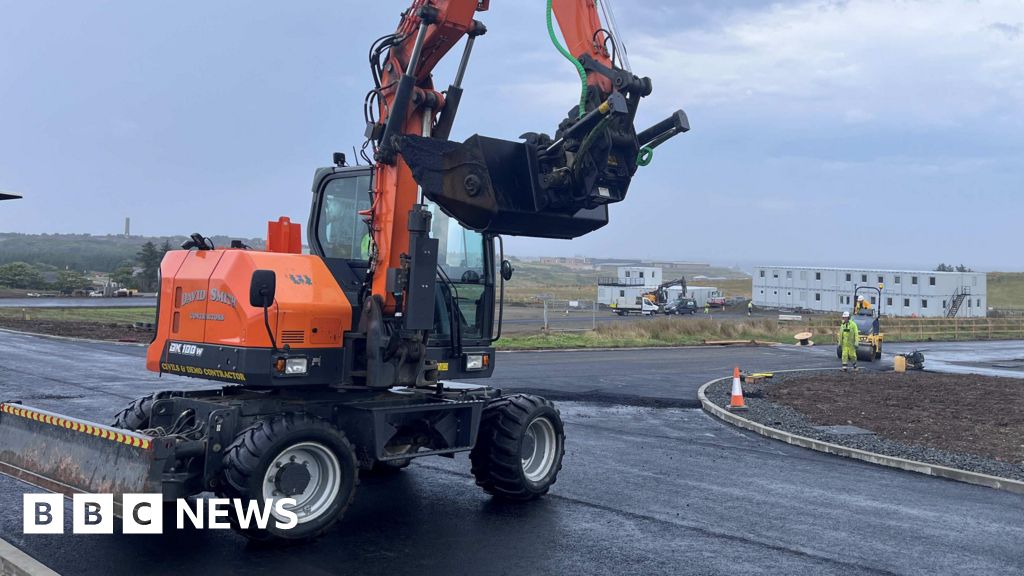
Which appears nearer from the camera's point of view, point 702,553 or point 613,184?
point 702,553

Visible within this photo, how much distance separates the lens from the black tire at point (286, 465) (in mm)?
7582

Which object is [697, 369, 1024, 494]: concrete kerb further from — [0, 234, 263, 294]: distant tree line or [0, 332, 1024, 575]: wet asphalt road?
[0, 234, 263, 294]: distant tree line

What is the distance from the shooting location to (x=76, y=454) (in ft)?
26.5

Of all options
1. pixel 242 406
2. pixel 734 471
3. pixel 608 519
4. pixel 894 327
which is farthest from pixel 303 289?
pixel 894 327

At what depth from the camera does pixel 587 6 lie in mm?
9125

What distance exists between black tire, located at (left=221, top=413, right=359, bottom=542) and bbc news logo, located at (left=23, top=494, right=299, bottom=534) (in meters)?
0.07

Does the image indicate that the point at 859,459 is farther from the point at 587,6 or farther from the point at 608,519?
the point at 587,6

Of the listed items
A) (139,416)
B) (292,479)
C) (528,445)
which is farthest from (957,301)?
(292,479)

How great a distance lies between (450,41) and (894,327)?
47.5 meters

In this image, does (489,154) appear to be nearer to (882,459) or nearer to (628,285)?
(882,459)

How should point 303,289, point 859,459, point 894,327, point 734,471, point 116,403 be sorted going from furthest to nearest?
point 894,327
point 116,403
point 859,459
point 734,471
point 303,289

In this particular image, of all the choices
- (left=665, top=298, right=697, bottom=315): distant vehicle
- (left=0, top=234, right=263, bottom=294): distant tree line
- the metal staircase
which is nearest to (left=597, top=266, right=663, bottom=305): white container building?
(left=665, top=298, right=697, bottom=315): distant vehicle

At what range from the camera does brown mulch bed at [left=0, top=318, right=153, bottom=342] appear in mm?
32881

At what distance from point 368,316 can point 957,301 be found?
6320 cm
